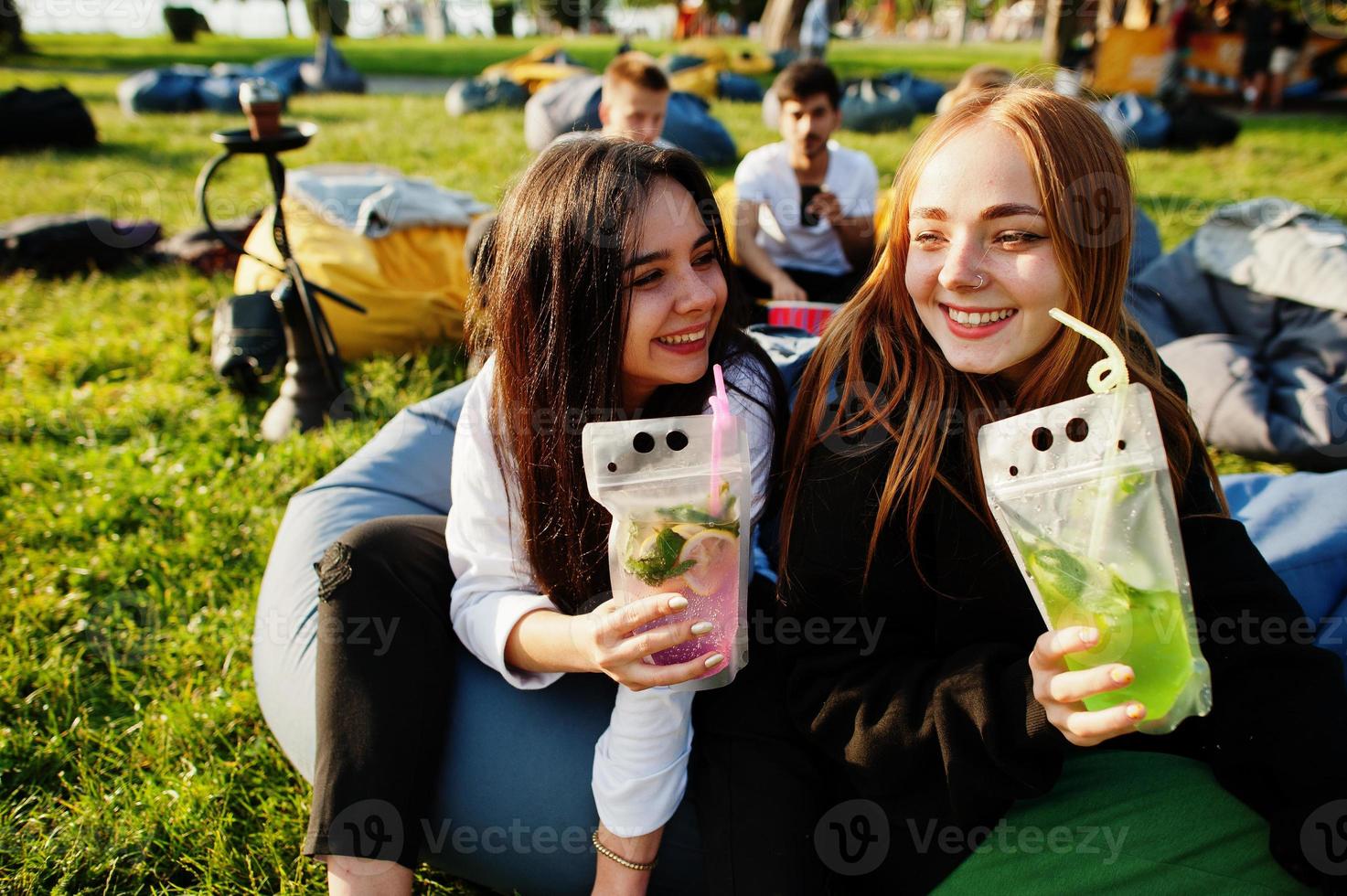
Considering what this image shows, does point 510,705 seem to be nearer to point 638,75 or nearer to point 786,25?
point 638,75

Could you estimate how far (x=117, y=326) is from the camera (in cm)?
452

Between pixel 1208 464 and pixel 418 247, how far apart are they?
136 inches

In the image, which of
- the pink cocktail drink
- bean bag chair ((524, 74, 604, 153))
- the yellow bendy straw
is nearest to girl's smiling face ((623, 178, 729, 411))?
the pink cocktail drink

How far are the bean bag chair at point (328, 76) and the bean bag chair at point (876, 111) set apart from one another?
6940 mm

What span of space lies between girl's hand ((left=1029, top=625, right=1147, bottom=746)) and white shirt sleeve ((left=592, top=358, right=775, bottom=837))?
0.63 meters

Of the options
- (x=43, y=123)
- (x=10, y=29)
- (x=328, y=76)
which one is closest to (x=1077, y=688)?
(x=43, y=123)

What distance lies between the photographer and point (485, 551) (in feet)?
5.93

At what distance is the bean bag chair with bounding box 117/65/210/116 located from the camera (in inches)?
399

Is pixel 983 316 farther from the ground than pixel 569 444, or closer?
farther from the ground

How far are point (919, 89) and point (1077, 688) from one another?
951 centimetres

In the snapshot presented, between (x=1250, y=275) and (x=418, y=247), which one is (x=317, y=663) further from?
(x=1250, y=275)

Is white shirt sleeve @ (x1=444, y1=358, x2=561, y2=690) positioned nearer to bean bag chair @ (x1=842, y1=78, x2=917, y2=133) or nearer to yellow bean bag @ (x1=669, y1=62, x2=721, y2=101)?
bean bag chair @ (x1=842, y1=78, x2=917, y2=133)

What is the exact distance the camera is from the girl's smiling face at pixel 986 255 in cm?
143

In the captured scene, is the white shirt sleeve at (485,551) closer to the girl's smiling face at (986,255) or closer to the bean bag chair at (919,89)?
the girl's smiling face at (986,255)
